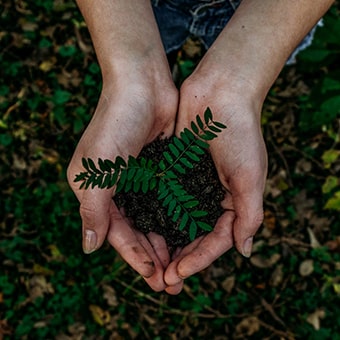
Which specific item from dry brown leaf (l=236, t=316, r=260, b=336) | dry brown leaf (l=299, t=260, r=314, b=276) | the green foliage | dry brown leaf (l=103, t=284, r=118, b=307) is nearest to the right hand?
the green foliage

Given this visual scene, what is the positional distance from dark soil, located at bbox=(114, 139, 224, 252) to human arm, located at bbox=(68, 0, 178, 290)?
0.06m

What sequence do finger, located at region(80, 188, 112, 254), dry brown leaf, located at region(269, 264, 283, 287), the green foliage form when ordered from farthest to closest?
1. dry brown leaf, located at region(269, 264, 283, 287)
2. the green foliage
3. finger, located at region(80, 188, 112, 254)

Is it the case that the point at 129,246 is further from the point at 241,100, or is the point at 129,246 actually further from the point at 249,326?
the point at 249,326

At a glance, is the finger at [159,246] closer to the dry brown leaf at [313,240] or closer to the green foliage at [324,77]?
the green foliage at [324,77]

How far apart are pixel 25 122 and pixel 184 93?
6.69ft

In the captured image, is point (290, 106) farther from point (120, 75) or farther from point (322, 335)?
A: point (120, 75)

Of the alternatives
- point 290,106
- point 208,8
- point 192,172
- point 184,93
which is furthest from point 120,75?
point 290,106

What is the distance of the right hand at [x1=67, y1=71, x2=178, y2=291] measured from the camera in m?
2.50

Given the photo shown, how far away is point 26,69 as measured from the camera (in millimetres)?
4465

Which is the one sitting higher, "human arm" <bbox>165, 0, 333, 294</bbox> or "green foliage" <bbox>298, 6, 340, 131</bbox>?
"human arm" <bbox>165, 0, 333, 294</bbox>

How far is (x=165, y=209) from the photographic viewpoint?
266cm

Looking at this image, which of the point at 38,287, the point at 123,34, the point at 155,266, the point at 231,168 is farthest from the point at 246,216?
the point at 38,287

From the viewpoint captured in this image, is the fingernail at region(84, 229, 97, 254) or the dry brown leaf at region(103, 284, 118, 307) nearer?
the fingernail at region(84, 229, 97, 254)

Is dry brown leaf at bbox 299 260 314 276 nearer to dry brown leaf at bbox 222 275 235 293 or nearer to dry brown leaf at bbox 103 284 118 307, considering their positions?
dry brown leaf at bbox 222 275 235 293
